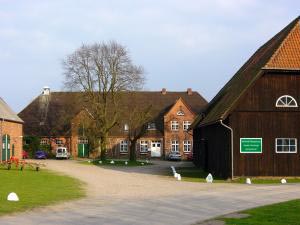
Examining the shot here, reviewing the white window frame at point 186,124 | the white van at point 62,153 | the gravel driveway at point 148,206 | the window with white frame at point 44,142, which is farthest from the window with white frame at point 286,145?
the window with white frame at point 44,142

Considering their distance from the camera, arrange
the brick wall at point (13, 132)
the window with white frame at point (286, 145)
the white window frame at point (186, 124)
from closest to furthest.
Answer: the window with white frame at point (286, 145) → the brick wall at point (13, 132) → the white window frame at point (186, 124)

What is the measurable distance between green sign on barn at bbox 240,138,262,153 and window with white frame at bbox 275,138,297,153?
1.13 meters

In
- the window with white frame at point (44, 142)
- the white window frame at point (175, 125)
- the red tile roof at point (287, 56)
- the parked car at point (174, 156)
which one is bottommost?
the parked car at point (174, 156)

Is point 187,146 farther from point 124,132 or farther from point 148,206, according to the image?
point 148,206

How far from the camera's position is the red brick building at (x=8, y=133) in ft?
165

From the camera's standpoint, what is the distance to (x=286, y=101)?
31453mm

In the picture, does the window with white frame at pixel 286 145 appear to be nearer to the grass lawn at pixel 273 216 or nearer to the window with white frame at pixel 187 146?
the grass lawn at pixel 273 216

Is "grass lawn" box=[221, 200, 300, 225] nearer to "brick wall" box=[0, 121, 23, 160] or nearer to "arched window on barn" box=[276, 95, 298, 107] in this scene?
"arched window on barn" box=[276, 95, 298, 107]

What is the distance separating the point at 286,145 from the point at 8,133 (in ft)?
102

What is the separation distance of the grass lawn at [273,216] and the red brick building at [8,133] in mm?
37645

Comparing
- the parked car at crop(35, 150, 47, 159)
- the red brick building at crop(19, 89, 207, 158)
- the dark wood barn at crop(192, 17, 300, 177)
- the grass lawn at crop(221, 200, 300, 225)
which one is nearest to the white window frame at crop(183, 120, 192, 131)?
the red brick building at crop(19, 89, 207, 158)

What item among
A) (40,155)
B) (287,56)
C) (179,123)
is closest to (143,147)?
(179,123)

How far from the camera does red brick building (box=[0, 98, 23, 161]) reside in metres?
50.2

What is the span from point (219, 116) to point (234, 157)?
284cm
